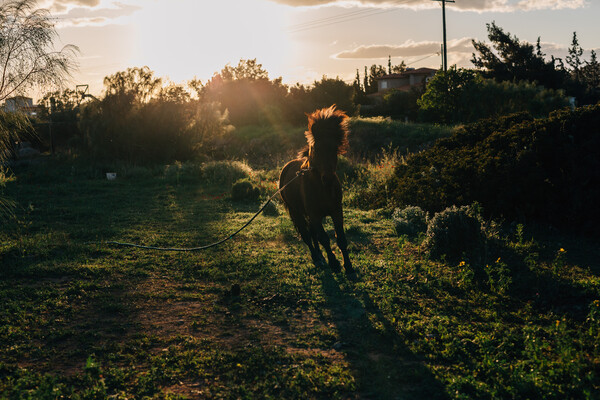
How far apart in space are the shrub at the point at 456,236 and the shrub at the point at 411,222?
5.89 ft

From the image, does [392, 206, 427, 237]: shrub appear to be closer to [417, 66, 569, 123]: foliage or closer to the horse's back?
the horse's back

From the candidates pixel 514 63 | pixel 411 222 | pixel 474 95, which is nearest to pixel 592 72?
pixel 514 63

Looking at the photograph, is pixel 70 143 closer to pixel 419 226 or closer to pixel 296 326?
pixel 419 226

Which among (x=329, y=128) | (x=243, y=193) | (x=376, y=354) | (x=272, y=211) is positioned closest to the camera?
(x=376, y=354)

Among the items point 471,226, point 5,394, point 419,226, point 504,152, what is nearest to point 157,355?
point 5,394

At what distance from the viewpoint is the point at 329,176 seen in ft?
21.1

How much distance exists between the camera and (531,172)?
856 cm

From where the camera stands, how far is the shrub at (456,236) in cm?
748

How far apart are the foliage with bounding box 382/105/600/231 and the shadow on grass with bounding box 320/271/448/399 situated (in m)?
4.50

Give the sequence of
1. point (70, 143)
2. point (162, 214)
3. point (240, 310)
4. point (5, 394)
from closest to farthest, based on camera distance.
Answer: point (5, 394) < point (240, 310) < point (162, 214) < point (70, 143)

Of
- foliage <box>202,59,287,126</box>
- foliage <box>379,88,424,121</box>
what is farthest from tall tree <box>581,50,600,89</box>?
foliage <box>202,59,287,126</box>

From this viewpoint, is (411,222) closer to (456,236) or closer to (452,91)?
(456,236)

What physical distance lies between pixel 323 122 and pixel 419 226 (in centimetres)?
445

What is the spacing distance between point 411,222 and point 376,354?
18.2 ft
